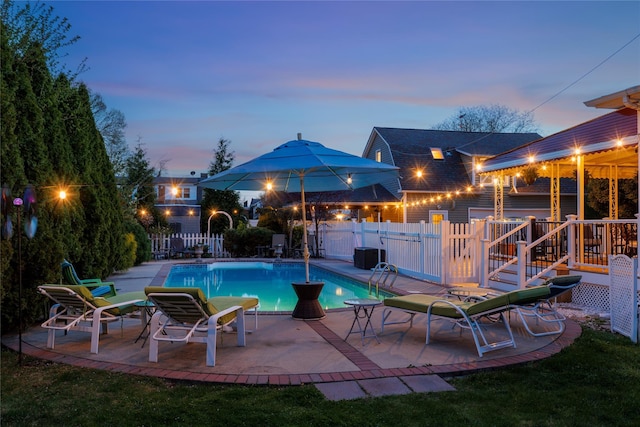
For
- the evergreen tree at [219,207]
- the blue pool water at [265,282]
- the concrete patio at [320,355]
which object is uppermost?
the evergreen tree at [219,207]

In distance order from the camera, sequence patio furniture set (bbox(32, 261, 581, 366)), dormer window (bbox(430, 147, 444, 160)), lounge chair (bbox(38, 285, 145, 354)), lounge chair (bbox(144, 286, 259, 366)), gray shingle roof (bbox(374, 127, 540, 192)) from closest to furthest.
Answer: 1. lounge chair (bbox(144, 286, 259, 366))
2. patio furniture set (bbox(32, 261, 581, 366))
3. lounge chair (bbox(38, 285, 145, 354))
4. gray shingle roof (bbox(374, 127, 540, 192))
5. dormer window (bbox(430, 147, 444, 160))

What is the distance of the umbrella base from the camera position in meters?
7.79

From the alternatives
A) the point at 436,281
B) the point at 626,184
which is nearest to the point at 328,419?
the point at 436,281

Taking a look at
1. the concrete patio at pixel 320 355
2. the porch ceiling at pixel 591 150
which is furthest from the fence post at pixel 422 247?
the concrete patio at pixel 320 355

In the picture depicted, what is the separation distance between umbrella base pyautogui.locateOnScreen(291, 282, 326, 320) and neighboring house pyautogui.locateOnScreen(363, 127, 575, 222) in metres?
16.2

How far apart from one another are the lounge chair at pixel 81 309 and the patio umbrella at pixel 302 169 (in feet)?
8.52

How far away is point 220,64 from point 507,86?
14.9m

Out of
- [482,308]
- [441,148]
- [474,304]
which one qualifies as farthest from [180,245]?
[482,308]

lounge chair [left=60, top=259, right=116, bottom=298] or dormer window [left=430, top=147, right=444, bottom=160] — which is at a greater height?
dormer window [left=430, top=147, right=444, bottom=160]

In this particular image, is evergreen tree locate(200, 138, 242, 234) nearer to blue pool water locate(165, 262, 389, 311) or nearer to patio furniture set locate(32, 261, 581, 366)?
blue pool water locate(165, 262, 389, 311)

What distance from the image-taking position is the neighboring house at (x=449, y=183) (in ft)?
80.6

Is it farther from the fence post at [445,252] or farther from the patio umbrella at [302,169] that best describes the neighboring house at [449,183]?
the patio umbrella at [302,169]

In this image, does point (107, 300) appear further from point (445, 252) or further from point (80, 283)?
point (445, 252)

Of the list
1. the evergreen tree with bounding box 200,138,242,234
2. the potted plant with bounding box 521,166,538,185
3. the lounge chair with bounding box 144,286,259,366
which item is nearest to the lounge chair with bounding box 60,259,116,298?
the lounge chair with bounding box 144,286,259,366
